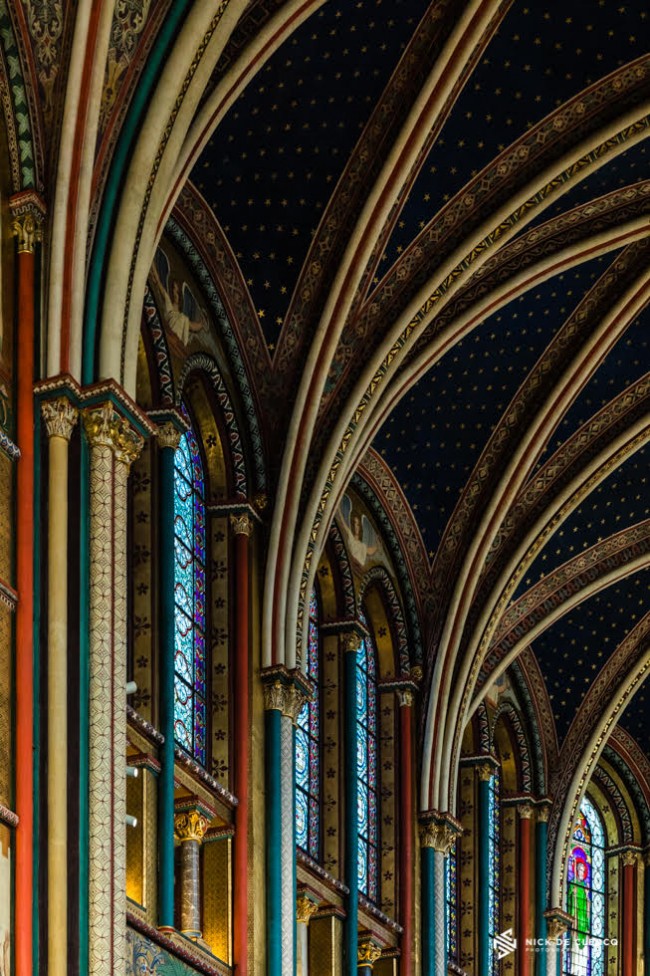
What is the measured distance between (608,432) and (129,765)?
9744mm

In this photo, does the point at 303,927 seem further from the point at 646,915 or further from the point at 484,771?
the point at 646,915

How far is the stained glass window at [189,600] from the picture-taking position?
20609 mm

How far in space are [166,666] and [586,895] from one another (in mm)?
13653

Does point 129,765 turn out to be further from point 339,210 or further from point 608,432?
point 608,432

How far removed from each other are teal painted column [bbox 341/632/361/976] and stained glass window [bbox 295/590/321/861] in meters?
0.31

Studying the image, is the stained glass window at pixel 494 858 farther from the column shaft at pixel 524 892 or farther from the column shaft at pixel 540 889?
the column shaft at pixel 540 889

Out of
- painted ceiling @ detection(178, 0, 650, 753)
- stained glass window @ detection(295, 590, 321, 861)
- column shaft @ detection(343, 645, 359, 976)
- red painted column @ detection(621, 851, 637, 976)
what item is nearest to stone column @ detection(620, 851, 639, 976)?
red painted column @ detection(621, 851, 637, 976)

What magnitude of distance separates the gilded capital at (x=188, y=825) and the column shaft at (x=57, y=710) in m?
4.12

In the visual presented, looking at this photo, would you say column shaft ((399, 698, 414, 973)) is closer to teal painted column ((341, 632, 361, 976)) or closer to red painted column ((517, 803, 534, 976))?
teal painted column ((341, 632, 361, 976))

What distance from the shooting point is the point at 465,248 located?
885 inches

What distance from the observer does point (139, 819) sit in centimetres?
1870

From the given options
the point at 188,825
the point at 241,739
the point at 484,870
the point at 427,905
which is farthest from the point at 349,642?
the point at 188,825

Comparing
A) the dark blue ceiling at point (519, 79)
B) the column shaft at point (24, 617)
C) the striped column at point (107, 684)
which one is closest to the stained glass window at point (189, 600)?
the dark blue ceiling at point (519, 79)

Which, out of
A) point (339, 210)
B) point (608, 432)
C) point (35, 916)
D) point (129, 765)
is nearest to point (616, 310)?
point (608, 432)
